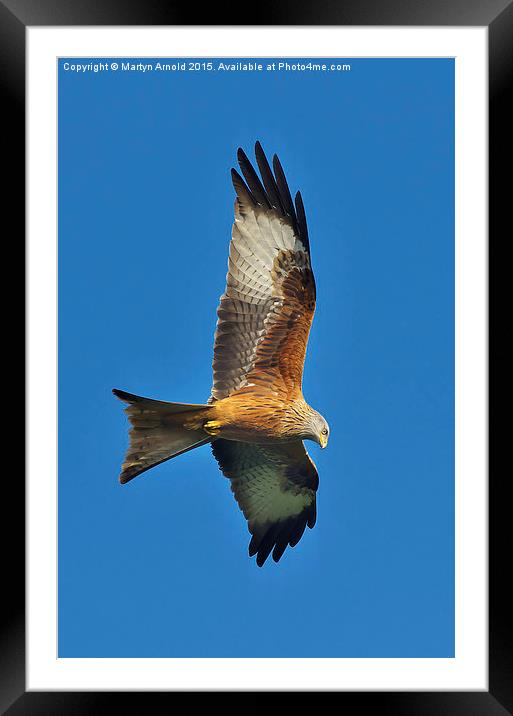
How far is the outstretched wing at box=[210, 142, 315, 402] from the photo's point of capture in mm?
5422

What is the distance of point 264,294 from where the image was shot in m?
5.44

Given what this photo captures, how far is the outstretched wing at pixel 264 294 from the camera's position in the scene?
5422mm

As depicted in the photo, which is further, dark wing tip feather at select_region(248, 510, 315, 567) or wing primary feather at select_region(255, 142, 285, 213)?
dark wing tip feather at select_region(248, 510, 315, 567)

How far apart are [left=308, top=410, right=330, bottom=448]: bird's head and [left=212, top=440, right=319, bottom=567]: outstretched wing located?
0.72 metres

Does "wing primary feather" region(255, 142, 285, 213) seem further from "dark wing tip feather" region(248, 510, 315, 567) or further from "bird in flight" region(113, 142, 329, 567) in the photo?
"dark wing tip feather" region(248, 510, 315, 567)

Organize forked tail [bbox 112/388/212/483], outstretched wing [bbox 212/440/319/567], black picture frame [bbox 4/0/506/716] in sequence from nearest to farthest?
black picture frame [bbox 4/0/506/716] < forked tail [bbox 112/388/212/483] < outstretched wing [bbox 212/440/319/567]

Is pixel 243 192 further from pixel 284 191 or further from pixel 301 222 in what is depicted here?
pixel 301 222

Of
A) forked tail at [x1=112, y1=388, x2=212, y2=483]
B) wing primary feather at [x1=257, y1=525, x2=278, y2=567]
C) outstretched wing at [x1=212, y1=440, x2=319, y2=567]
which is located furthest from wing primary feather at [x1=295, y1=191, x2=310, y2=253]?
wing primary feather at [x1=257, y1=525, x2=278, y2=567]

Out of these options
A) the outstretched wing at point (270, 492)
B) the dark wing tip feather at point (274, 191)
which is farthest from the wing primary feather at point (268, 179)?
the outstretched wing at point (270, 492)

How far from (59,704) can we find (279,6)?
137 inches
